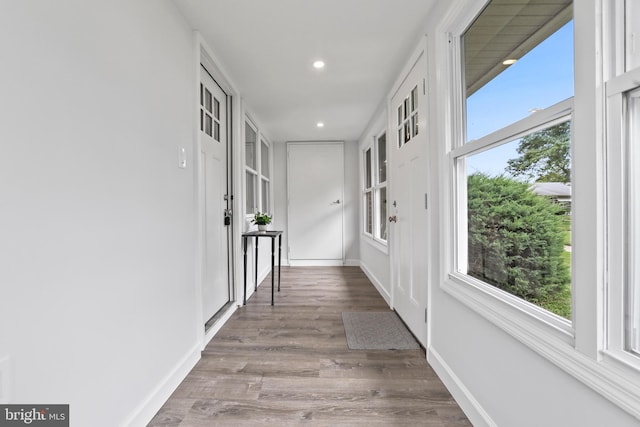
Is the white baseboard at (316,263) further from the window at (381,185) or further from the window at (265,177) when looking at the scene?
the window at (381,185)

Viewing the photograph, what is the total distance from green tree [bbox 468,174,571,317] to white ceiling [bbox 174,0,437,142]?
1183 mm

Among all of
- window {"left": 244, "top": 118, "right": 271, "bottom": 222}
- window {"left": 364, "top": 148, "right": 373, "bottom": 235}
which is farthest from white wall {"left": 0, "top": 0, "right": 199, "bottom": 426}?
window {"left": 364, "top": 148, "right": 373, "bottom": 235}

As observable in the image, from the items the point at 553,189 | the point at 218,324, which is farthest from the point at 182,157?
the point at 553,189

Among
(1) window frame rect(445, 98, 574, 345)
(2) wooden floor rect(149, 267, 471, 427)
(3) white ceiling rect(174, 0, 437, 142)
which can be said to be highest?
(3) white ceiling rect(174, 0, 437, 142)

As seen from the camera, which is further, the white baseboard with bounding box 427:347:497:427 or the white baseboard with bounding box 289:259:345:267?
the white baseboard with bounding box 289:259:345:267

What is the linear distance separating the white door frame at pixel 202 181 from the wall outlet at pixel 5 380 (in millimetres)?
1188

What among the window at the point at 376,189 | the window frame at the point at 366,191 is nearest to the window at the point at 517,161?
the window at the point at 376,189

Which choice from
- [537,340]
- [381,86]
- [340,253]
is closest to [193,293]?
[537,340]

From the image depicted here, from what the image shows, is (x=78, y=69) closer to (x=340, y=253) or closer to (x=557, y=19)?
(x=557, y=19)

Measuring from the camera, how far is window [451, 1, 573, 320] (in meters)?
0.99

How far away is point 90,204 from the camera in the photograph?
1.11m

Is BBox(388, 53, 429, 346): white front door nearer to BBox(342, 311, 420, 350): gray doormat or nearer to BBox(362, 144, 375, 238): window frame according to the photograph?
BBox(342, 311, 420, 350): gray doormat

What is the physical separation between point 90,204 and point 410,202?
2.07 meters

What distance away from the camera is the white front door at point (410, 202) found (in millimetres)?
2158
